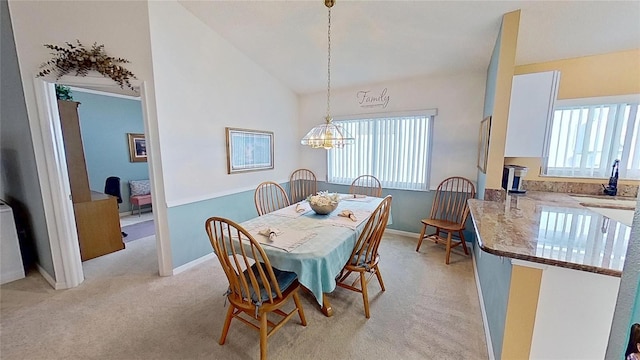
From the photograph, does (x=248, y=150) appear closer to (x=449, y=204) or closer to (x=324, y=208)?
(x=324, y=208)

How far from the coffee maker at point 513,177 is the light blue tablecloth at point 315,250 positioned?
1.35 metres

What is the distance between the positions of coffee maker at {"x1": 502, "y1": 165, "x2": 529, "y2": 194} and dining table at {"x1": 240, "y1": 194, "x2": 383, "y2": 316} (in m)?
1.25

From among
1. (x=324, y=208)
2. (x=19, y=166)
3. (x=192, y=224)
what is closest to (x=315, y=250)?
(x=324, y=208)

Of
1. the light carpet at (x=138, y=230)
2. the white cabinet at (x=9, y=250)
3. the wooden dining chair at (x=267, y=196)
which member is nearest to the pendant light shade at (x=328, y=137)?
the wooden dining chair at (x=267, y=196)

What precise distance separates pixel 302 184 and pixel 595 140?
3.73 m

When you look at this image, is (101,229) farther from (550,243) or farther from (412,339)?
(550,243)

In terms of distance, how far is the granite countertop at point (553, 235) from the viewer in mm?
989

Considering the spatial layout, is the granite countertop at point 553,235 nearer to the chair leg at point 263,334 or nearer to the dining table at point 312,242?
the dining table at point 312,242

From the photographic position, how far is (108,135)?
4.57 m

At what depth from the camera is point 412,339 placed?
1784mm

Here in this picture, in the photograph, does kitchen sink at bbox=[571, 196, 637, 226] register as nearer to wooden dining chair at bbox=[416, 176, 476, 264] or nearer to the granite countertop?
the granite countertop

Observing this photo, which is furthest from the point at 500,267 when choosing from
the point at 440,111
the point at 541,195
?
the point at 440,111

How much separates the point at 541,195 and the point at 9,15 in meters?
4.92

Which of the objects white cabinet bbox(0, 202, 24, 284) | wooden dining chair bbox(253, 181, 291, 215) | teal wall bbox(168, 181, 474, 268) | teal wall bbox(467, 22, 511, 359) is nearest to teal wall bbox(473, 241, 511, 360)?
teal wall bbox(467, 22, 511, 359)
